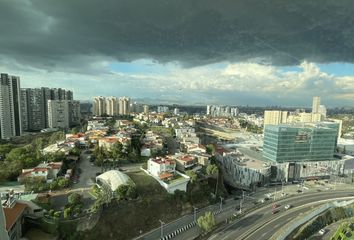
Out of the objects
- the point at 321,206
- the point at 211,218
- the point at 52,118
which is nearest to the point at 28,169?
the point at 211,218

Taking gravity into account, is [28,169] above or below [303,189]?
above

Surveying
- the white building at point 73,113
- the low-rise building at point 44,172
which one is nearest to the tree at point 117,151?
the low-rise building at point 44,172

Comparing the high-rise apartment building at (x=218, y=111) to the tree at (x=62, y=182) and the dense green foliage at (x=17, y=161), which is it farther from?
the tree at (x=62, y=182)

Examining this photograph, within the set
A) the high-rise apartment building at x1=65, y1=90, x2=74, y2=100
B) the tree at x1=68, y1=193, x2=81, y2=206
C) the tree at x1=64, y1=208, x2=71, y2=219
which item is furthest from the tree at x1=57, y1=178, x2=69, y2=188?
the high-rise apartment building at x1=65, y1=90, x2=74, y2=100

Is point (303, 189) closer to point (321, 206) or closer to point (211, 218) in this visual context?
point (321, 206)

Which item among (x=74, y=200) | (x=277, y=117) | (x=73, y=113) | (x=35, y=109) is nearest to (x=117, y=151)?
(x=74, y=200)
